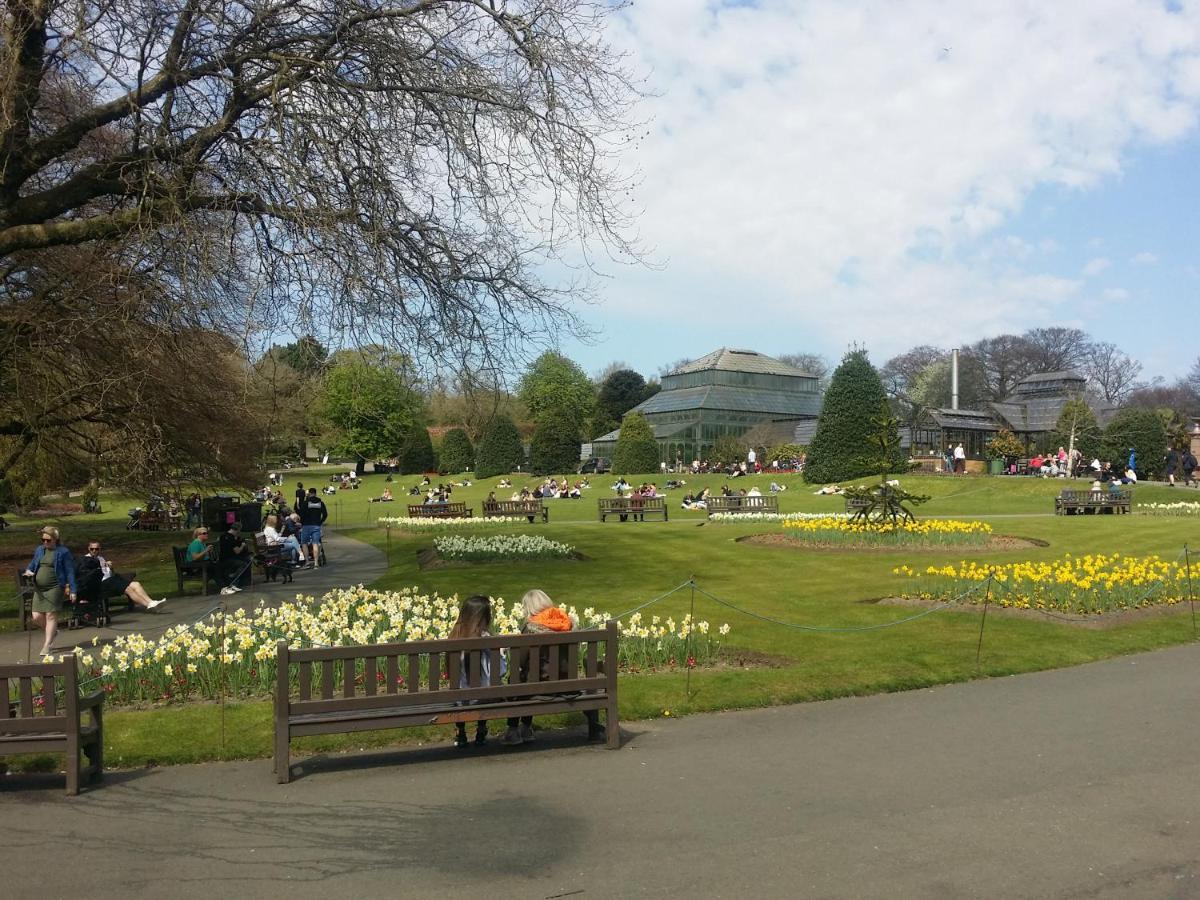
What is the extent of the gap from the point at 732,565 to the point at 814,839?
48.0 ft

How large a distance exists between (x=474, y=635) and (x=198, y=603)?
9.54 m

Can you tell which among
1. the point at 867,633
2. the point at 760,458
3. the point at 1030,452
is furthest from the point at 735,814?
the point at 1030,452

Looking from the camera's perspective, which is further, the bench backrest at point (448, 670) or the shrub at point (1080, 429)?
the shrub at point (1080, 429)

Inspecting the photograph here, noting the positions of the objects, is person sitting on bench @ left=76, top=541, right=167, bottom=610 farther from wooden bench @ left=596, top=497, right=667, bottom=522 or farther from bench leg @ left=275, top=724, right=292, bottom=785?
wooden bench @ left=596, top=497, right=667, bottom=522

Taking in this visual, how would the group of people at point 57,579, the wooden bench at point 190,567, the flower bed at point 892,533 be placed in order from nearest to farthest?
the group of people at point 57,579 → the wooden bench at point 190,567 → the flower bed at point 892,533

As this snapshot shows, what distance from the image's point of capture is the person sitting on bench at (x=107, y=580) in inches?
545

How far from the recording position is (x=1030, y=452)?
220 feet

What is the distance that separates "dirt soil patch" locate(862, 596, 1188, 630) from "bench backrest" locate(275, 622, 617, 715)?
761 cm

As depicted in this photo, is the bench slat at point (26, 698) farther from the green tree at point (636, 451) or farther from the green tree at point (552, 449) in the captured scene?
the green tree at point (552, 449)

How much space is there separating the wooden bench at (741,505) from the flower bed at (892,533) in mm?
9146

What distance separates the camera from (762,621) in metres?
13.1

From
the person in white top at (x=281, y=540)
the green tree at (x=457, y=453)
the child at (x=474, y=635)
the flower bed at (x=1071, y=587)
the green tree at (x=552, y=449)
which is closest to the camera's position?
the child at (x=474, y=635)

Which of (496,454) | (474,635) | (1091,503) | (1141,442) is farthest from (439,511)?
(496,454)

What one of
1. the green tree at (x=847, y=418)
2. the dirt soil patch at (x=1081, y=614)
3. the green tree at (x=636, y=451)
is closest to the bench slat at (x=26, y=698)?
the dirt soil patch at (x=1081, y=614)
